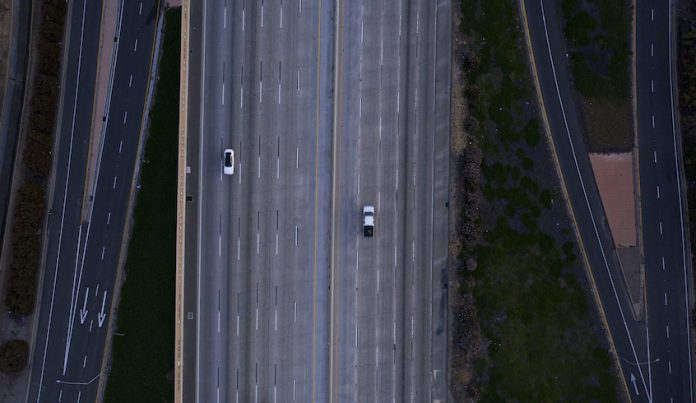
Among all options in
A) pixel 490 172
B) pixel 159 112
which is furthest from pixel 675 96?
pixel 159 112

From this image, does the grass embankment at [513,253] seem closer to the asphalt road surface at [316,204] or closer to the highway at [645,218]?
the highway at [645,218]

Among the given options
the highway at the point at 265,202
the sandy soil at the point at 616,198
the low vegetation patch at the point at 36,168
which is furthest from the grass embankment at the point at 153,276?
the sandy soil at the point at 616,198

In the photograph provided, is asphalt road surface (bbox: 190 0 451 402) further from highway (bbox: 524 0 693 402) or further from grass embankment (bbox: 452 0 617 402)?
highway (bbox: 524 0 693 402)

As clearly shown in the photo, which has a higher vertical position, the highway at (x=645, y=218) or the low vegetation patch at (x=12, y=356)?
the highway at (x=645, y=218)

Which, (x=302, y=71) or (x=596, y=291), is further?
(x=596, y=291)

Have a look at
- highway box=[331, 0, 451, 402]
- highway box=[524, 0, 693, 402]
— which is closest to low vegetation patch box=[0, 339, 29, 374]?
highway box=[331, 0, 451, 402]

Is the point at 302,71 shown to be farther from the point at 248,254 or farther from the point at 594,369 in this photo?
the point at 594,369
